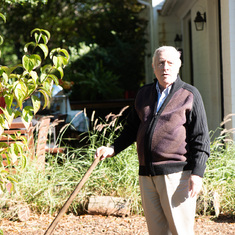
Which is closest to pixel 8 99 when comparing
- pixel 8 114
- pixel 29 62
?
pixel 8 114

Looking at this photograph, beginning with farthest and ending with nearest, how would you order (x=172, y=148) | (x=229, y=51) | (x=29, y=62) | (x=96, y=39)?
1. (x=96, y=39)
2. (x=229, y=51)
3. (x=172, y=148)
4. (x=29, y=62)

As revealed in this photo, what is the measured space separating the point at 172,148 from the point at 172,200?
33cm

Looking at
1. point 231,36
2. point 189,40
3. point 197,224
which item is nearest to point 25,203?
point 197,224

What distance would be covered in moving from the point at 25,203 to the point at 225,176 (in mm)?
2247

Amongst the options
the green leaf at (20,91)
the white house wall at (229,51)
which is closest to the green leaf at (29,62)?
the green leaf at (20,91)

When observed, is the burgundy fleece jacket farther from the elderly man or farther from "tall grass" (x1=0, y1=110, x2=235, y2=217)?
"tall grass" (x1=0, y1=110, x2=235, y2=217)

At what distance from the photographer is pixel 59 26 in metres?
17.7

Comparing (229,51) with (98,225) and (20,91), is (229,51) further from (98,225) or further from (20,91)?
(20,91)

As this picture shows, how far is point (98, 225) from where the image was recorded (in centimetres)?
439

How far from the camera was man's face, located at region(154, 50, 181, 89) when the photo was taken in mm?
2648

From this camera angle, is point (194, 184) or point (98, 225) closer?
point (194, 184)

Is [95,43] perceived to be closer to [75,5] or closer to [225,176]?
[75,5]

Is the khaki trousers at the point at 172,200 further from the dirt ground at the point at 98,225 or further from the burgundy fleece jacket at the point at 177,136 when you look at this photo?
the dirt ground at the point at 98,225

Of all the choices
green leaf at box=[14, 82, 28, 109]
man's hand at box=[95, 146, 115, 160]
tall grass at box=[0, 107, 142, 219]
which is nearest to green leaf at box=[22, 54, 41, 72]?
green leaf at box=[14, 82, 28, 109]
